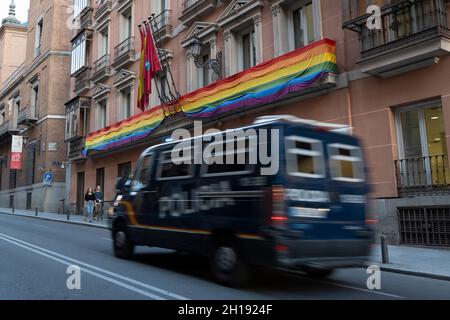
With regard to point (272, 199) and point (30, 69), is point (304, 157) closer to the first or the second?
point (272, 199)

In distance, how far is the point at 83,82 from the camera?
31.8 metres

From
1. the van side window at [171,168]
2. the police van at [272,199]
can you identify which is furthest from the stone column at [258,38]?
the police van at [272,199]

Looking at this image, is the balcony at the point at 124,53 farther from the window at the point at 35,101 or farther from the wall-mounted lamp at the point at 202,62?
the window at the point at 35,101

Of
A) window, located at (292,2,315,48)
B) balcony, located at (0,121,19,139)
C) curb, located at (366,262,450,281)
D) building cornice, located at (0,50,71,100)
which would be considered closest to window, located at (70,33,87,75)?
building cornice, located at (0,50,71,100)

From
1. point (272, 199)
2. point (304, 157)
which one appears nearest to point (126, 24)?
point (304, 157)

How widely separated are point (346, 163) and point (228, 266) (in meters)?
2.60

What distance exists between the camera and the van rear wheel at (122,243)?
10.1m

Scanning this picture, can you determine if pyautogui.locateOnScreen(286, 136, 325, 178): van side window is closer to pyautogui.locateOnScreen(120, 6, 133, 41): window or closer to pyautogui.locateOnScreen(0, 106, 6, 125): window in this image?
pyautogui.locateOnScreen(120, 6, 133, 41): window

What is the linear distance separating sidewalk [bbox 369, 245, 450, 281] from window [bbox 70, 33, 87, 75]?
2552cm

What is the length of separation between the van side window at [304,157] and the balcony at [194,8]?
13923mm

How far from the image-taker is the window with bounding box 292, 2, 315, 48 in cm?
1620
